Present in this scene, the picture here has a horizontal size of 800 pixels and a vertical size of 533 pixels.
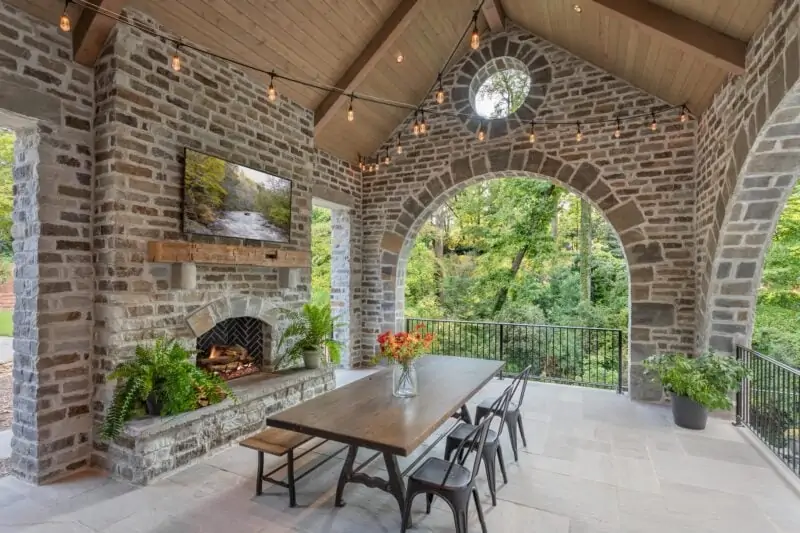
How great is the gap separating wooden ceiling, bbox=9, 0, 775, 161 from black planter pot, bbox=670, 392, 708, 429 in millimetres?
3105

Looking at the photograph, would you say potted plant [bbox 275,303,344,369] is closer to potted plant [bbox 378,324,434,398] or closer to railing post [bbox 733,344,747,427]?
potted plant [bbox 378,324,434,398]

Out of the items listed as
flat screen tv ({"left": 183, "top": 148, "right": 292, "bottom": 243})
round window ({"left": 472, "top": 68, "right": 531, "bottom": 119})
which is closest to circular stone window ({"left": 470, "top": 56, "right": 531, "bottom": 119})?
round window ({"left": 472, "top": 68, "right": 531, "bottom": 119})

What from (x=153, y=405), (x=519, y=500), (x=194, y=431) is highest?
(x=153, y=405)

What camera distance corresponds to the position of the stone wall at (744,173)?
8.97ft

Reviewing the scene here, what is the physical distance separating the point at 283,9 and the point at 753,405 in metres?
6.09

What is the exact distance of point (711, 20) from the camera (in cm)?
337

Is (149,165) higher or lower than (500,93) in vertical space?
lower

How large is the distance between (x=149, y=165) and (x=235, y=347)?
81.2 inches

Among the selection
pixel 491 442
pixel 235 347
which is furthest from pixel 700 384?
pixel 235 347

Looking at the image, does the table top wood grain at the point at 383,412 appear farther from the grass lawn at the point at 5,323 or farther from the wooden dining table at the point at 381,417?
the grass lawn at the point at 5,323

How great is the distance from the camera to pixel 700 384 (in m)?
3.96

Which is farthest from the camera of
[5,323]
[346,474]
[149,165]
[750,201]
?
[5,323]

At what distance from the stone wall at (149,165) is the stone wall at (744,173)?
4.42m

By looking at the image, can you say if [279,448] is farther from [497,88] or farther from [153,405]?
[497,88]
